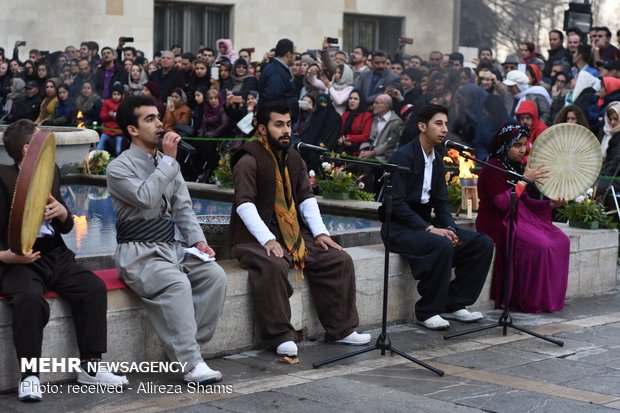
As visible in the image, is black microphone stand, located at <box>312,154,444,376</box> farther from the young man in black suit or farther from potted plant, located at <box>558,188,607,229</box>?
potted plant, located at <box>558,188,607,229</box>

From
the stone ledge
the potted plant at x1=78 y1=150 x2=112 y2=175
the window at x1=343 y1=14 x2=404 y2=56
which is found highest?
the window at x1=343 y1=14 x2=404 y2=56

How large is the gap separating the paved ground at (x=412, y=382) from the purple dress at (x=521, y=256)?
0.77 m

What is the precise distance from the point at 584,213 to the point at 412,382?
4.02 meters

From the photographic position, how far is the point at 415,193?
907 centimetres

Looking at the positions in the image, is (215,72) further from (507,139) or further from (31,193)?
(31,193)

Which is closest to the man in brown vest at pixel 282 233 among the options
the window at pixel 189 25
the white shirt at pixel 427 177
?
the white shirt at pixel 427 177

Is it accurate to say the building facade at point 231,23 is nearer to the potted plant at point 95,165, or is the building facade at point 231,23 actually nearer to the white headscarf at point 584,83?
the potted plant at point 95,165

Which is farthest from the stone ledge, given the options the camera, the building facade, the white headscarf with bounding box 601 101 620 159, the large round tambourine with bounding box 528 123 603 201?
the building facade

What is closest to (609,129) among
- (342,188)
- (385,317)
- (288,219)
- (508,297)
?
(342,188)

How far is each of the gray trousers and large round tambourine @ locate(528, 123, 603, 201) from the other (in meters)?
3.25

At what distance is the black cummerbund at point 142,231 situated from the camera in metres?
7.38

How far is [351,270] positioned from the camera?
27.0ft

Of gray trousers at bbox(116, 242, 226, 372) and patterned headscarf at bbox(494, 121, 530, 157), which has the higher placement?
patterned headscarf at bbox(494, 121, 530, 157)

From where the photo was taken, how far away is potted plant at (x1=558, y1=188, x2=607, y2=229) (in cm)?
1071
